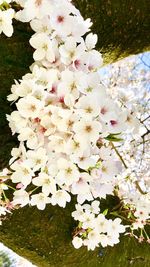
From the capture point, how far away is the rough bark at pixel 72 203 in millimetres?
1061

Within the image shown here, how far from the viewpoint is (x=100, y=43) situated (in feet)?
3.85

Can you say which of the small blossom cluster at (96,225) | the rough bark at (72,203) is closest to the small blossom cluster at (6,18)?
the rough bark at (72,203)

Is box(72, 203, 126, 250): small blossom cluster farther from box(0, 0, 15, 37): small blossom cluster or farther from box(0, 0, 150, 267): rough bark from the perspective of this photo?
box(0, 0, 15, 37): small blossom cluster

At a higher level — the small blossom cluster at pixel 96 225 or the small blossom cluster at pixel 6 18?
the small blossom cluster at pixel 6 18

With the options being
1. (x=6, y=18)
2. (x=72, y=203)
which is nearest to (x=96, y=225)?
(x=72, y=203)

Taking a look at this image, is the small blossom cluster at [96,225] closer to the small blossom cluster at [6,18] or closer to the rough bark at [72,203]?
the rough bark at [72,203]

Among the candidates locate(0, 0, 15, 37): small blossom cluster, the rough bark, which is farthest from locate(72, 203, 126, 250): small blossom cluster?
locate(0, 0, 15, 37): small blossom cluster

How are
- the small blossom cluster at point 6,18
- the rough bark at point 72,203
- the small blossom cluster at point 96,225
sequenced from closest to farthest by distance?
the small blossom cluster at point 6,18
the rough bark at point 72,203
the small blossom cluster at point 96,225

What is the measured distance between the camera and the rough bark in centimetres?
106

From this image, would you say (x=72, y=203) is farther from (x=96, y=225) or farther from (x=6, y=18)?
(x=6, y=18)

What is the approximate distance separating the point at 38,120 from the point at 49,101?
40 millimetres

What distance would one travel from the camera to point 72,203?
4.42 feet

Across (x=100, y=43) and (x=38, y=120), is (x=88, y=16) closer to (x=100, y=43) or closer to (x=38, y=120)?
(x=100, y=43)

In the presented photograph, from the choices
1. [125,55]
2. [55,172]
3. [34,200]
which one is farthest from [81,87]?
[125,55]
